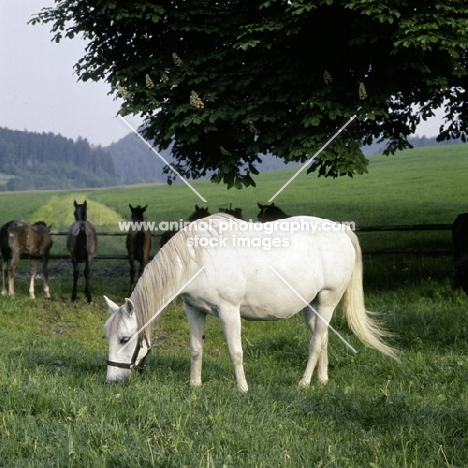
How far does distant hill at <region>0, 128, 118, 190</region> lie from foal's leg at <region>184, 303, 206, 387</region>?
12379cm

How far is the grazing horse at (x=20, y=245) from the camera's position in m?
14.5

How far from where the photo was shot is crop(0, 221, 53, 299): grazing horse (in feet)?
47.6

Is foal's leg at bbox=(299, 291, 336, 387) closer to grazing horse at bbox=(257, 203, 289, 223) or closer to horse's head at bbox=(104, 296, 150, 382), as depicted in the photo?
horse's head at bbox=(104, 296, 150, 382)

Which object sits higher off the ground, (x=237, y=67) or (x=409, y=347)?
(x=237, y=67)

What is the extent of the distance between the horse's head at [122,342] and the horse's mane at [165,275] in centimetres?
11

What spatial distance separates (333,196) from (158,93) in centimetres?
4093

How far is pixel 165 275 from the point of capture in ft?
19.6

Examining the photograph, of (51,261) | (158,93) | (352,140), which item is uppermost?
(158,93)

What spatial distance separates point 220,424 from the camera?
4559mm

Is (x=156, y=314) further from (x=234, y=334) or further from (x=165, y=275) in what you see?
(x=234, y=334)

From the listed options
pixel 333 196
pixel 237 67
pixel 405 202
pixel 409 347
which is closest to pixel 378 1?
pixel 237 67

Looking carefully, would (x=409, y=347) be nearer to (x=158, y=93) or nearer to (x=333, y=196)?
(x=158, y=93)

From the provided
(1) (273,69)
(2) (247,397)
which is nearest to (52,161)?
(1) (273,69)

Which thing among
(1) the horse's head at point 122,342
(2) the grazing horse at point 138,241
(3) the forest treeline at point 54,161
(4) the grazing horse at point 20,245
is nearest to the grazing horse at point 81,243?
(4) the grazing horse at point 20,245
